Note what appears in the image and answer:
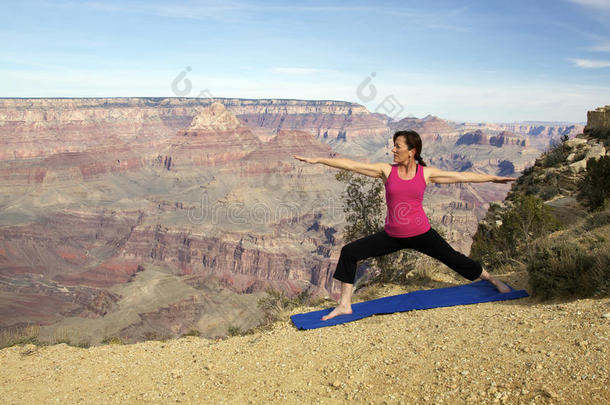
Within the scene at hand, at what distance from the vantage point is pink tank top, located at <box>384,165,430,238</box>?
457cm

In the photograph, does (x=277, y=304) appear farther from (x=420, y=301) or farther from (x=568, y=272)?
(x=568, y=272)

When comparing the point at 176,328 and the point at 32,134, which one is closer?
the point at 176,328

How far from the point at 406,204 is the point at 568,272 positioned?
2.43 m

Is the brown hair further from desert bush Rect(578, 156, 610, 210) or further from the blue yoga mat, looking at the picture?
desert bush Rect(578, 156, 610, 210)

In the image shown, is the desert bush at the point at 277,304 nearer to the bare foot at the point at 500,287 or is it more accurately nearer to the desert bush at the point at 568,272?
the bare foot at the point at 500,287

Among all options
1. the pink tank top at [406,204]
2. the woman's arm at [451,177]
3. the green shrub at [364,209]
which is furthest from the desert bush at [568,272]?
the green shrub at [364,209]

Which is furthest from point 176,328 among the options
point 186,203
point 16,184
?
point 16,184

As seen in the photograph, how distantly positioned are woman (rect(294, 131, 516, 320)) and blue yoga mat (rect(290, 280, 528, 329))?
72cm

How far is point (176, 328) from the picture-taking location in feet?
153

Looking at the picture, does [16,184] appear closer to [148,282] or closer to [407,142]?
[148,282]

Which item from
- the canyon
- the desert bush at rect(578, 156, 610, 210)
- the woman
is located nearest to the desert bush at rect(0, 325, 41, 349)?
the woman

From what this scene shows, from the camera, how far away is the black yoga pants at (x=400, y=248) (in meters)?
4.82

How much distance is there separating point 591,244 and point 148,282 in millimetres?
56949

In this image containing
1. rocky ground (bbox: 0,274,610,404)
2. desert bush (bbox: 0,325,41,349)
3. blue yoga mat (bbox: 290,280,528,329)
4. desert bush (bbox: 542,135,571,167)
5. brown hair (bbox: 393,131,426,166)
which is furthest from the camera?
desert bush (bbox: 542,135,571,167)
